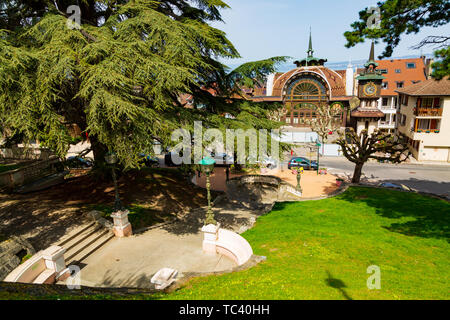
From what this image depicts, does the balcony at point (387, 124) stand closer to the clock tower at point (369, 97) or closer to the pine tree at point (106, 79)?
the clock tower at point (369, 97)

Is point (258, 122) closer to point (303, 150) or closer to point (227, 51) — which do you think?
point (227, 51)

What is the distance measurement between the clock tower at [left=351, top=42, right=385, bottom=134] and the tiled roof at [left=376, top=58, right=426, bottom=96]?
5.03m

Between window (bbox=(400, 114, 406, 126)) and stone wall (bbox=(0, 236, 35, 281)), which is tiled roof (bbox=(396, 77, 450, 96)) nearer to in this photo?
window (bbox=(400, 114, 406, 126))

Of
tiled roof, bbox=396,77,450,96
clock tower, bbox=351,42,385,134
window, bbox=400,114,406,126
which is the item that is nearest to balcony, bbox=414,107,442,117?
tiled roof, bbox=396,77,450,96

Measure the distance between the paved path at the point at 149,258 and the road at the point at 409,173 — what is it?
2043 centimetres

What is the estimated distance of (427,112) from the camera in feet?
106

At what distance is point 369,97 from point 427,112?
31.0ft

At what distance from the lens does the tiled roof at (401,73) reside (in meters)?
44.1

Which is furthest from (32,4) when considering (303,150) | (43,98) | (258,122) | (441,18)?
(303,150)

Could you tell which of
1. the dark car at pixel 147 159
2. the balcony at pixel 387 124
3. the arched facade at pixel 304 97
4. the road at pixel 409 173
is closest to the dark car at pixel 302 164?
the road at pixel 409 173

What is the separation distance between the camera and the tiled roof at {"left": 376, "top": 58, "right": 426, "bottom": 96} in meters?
44.1
